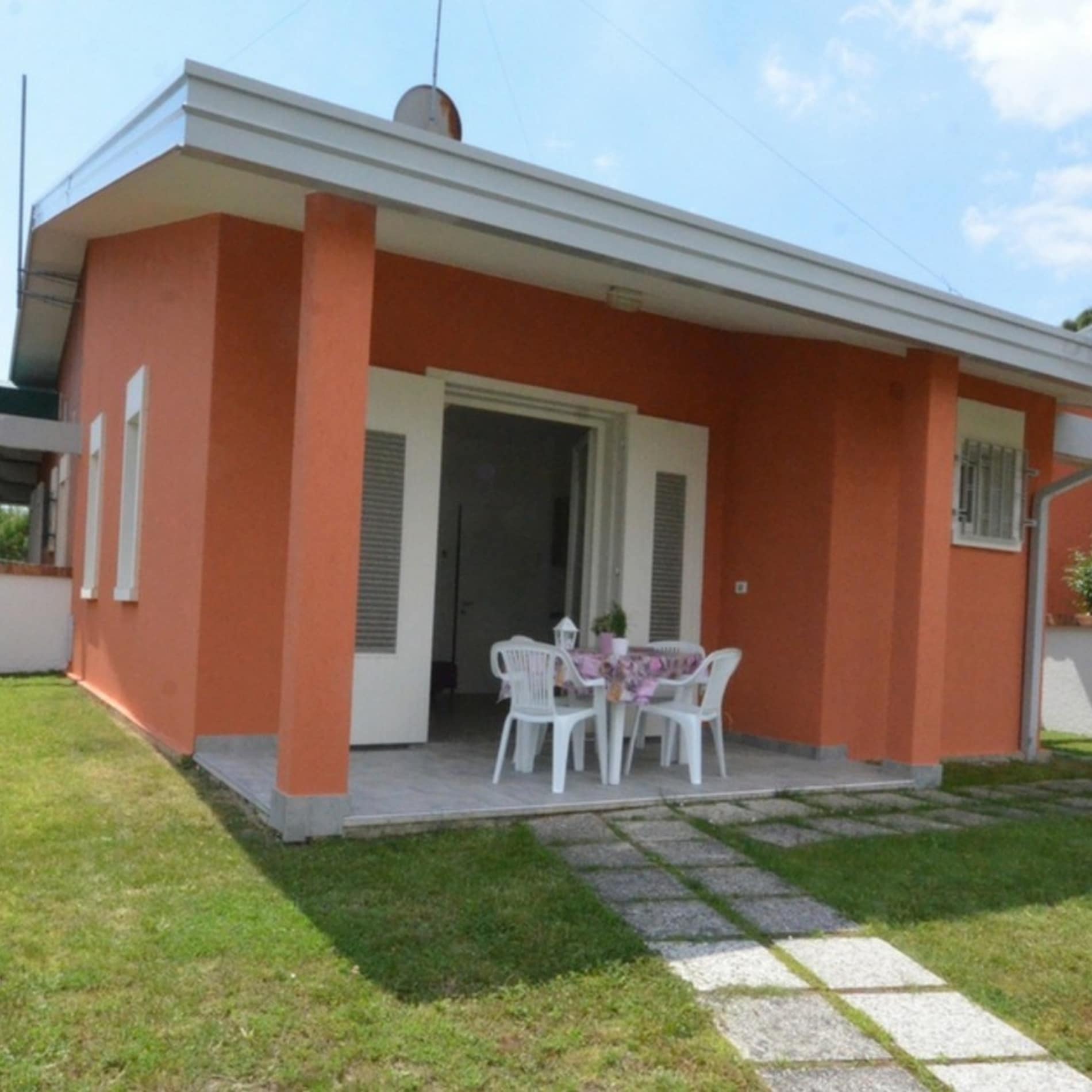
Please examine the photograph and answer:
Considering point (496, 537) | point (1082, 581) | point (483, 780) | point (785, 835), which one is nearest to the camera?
point (785, 835)

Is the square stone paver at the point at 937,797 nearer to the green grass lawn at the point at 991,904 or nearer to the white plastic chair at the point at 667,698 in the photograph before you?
the green grass lawn at the point at 991,904

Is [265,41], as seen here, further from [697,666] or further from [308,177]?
[697,666]

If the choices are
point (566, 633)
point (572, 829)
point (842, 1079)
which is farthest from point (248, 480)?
point (842, 1079)

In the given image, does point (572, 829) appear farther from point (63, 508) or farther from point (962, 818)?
point (63, 508)

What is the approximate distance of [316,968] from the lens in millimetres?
3303

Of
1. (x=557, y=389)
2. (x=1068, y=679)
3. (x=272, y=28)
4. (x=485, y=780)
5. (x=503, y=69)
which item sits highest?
(x=503, y=69)

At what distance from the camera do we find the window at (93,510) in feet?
30.1

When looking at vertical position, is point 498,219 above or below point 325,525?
above

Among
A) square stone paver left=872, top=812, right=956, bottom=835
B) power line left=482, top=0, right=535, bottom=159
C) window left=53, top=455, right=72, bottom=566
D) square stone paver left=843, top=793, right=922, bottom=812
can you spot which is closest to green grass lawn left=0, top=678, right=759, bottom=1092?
square stone paver left=872, top=812, right=956, bottom=835

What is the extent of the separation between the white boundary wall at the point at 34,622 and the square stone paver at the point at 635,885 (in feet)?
27.8

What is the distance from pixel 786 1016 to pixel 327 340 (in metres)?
3.09

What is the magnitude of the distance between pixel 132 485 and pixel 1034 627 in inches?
276

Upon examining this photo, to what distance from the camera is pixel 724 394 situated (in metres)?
8.30

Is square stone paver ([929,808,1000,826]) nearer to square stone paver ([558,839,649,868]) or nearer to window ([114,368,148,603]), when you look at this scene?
square stone paver ([558,839,649,868])
